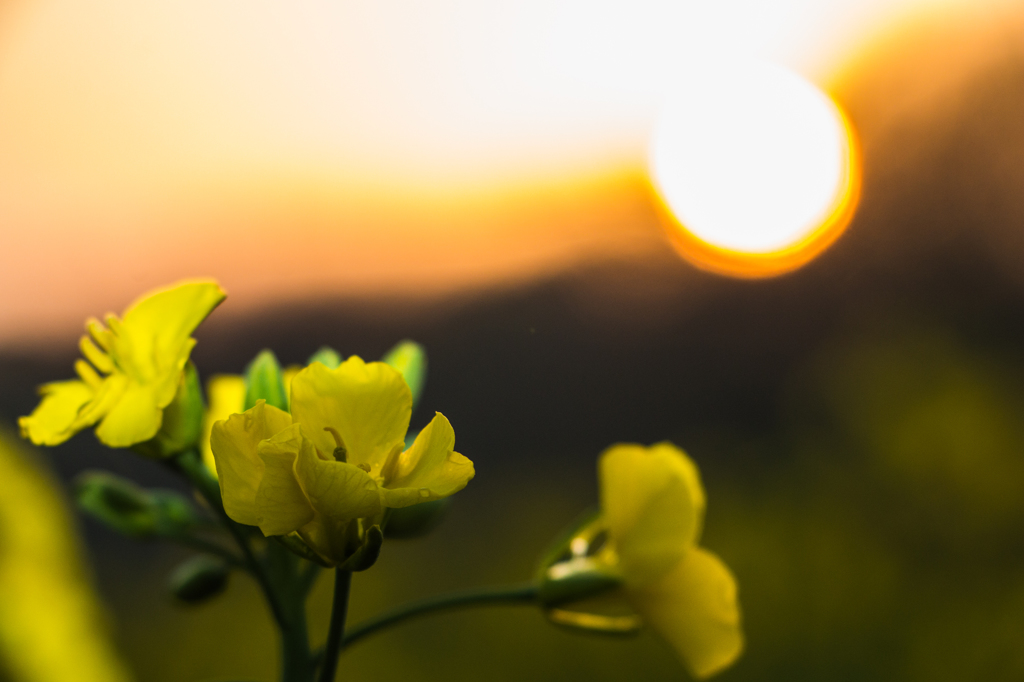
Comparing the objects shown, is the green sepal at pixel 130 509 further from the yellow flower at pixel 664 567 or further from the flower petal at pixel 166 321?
the yellow flower at pixel 664 567

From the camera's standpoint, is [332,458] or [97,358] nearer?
[332,458]

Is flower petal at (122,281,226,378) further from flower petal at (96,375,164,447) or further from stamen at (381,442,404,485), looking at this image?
stamen at (381,442,404,485)

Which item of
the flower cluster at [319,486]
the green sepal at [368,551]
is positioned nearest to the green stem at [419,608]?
the flower cluster at [319,486]

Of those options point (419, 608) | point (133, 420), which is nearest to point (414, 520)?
point (419, 608)

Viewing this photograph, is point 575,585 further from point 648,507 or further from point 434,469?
point 434,469

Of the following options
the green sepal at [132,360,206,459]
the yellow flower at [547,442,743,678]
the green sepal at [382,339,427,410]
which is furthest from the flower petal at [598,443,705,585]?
the green sepal at [132,360,206,459]

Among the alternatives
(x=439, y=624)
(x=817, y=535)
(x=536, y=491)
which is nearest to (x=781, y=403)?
(x=817, y=535)
